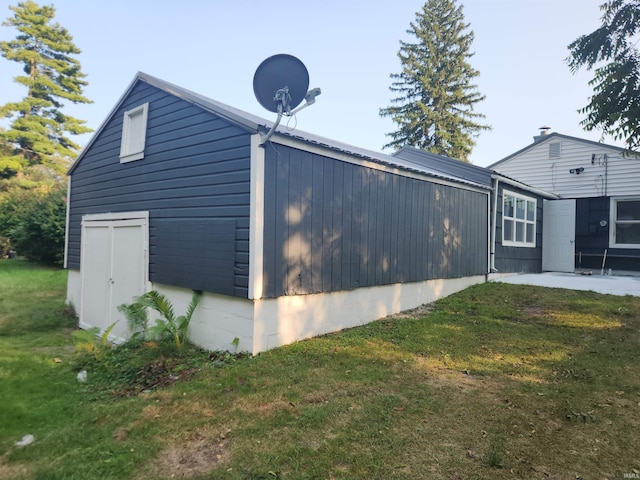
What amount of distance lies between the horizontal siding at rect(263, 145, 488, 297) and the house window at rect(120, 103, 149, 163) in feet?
11.6

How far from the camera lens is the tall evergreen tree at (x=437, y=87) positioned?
25.6 meters

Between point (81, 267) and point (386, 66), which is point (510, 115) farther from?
point (81, 267)

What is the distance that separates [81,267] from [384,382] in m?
7.64

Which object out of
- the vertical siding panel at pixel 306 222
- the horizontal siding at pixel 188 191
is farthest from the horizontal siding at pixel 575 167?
the horizontal siding at pixel 188 191

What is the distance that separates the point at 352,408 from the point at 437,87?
26.5m

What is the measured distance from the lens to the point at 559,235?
40.7 ft

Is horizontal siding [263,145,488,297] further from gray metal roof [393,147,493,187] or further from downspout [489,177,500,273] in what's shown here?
gray metal roof [393,147,493,187]

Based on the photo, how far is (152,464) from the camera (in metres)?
2.65

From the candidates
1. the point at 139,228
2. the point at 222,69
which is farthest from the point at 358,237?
the point at 222,69

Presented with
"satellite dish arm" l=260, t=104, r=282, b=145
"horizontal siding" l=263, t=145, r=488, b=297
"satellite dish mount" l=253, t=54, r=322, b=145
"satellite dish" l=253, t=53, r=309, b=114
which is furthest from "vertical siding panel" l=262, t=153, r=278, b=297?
"satellite dish" l=253, t=53, r=309, b=114

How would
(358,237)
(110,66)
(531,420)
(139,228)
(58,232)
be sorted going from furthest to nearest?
(110,66) → (58,232) → (139,228) → (358,237) → (531,420)

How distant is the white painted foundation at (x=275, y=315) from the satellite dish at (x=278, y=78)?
8.55 ft

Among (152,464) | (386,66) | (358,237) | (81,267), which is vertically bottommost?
(152,464)

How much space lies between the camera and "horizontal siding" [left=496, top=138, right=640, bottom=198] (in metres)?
11.9
